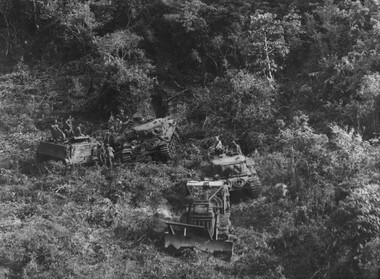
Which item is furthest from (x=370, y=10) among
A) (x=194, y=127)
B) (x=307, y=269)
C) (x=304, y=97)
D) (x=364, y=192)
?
(x=307, y=269)

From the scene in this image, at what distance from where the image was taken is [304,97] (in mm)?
20109

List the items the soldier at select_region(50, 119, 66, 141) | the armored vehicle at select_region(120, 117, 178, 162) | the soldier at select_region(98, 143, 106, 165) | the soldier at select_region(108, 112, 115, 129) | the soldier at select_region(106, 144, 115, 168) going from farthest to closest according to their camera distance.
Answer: the soldier at select_region(108, 112, 115, 129) → the soldier at select_region(50, 119, 66, 141) → the armored vehicle at select_region(120, 117, 178, 162) → the soldier at select_region(98, 143, 106, 165) → the soldier at select_region(106, 144, 115, 168)

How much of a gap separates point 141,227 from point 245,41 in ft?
32.5

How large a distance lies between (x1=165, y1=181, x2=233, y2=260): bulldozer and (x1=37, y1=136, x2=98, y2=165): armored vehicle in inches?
171

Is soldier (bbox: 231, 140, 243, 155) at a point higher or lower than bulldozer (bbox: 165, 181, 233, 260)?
higher

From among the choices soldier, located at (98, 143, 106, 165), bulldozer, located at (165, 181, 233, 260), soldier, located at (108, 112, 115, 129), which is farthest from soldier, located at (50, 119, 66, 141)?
bulldozer, located at (165, 181, 233, 260)

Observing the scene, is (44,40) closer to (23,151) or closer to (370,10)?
(23,151)

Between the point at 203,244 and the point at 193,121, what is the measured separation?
308 inches

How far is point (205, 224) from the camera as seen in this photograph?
13.8m

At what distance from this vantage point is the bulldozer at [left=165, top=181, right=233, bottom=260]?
13344 millimetres

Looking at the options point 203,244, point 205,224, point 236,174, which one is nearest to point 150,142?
point 236,174

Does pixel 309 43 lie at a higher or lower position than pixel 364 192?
higher

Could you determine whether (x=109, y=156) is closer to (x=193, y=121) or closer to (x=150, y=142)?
(x=150, y=142)

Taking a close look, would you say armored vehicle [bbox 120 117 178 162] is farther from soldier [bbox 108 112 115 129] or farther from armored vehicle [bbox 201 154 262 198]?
armored vehicle [bbox 201 154 262 198]
